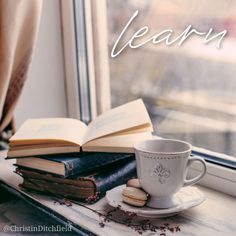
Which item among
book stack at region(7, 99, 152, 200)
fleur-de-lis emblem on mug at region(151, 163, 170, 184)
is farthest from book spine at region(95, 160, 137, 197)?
fleur-de-lis emblem on mug at region(151, 163, 170, 184)

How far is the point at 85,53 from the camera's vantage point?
131 cm

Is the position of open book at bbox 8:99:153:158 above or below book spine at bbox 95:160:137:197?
above

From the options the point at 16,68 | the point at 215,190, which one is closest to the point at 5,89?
the point at 16,68

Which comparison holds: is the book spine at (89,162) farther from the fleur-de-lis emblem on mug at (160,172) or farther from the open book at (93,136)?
the fleur-de-lis emblem on mug at (160,172)

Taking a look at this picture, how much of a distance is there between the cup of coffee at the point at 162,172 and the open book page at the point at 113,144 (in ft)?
0.16

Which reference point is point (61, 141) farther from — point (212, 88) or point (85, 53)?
point (85, 53)

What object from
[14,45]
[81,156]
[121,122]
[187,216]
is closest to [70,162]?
[81,156]

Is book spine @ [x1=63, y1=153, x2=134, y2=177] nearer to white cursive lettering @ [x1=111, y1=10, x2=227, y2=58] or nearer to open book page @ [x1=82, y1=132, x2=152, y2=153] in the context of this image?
open book page @ [x1=82, y1=132, x2=152, y2=153]

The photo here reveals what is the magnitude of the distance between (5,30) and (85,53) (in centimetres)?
33

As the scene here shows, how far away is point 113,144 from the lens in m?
0.85

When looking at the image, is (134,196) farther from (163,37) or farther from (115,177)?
(163,37)

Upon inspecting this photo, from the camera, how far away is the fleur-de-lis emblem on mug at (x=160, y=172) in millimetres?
748

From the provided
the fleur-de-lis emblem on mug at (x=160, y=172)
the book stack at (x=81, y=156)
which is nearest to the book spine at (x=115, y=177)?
the book stack at (x=81, y=156)

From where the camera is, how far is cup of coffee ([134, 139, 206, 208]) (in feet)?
2.45
